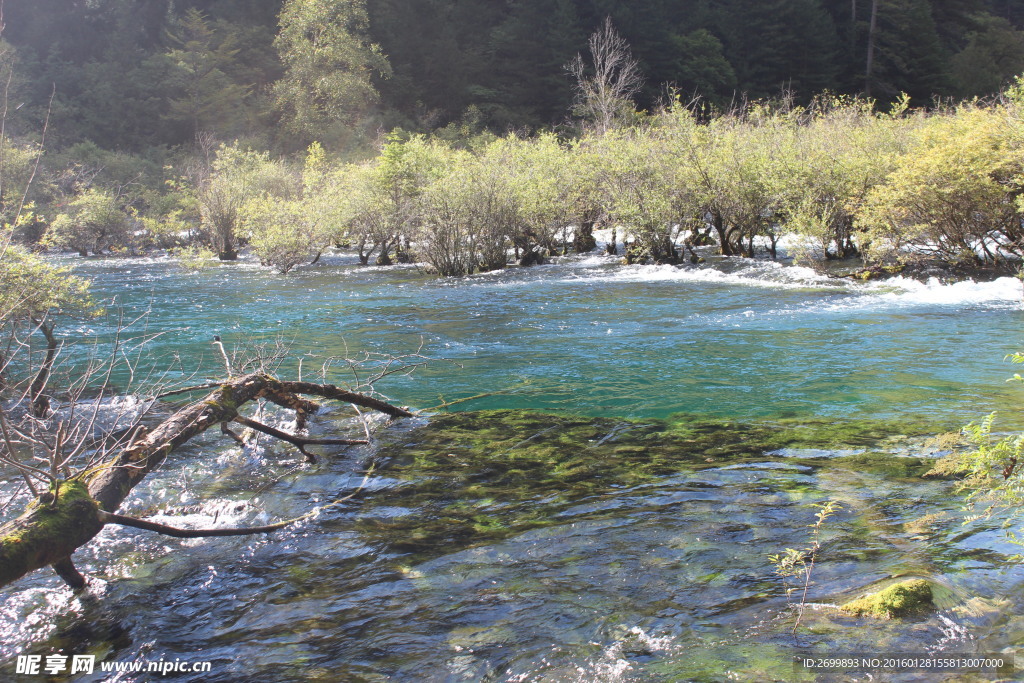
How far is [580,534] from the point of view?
5.80m

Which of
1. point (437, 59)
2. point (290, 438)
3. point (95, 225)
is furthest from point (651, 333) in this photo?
point (437, 59)

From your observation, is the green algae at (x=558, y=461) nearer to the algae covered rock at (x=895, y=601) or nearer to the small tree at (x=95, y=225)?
the algae covered rock at (x=895, y=601)

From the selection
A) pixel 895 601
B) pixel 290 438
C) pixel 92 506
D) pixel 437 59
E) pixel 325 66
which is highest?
pixel 437 59

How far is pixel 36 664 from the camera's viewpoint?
442cm

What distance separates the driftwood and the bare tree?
33266 mm

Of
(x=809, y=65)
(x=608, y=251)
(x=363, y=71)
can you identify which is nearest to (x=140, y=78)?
(x=363, y=71)

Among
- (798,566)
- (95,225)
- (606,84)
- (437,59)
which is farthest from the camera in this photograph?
(437,59)

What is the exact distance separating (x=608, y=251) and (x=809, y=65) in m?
49.0

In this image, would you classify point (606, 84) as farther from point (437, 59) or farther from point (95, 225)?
point (95, 225)

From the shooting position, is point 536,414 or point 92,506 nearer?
point 92,506

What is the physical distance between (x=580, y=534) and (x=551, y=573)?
64 centimetres

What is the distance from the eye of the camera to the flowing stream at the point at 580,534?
14.1 ft

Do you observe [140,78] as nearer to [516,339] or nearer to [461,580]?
[516,339]

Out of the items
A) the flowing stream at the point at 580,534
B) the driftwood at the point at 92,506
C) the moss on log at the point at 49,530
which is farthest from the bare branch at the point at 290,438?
the moss on log at the point at 49,530
